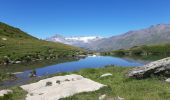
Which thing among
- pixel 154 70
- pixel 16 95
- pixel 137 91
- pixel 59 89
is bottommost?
pixel 16 95

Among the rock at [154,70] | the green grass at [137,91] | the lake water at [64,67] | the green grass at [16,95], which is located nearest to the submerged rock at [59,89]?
the green grass at [16,95]

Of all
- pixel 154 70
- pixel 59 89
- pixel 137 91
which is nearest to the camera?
pixel 137 91

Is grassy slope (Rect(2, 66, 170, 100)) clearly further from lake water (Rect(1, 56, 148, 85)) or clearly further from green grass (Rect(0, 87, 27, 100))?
lake water (Rect(1, 56, 148, 85))

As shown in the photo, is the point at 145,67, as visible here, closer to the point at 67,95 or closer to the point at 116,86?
the point at 116,86

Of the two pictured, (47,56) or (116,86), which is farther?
(47,56)

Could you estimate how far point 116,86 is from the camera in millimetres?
30328

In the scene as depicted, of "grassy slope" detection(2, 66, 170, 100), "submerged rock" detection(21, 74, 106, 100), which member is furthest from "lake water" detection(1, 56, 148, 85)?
"grassy slope" detection(2, 66, 170, 100)

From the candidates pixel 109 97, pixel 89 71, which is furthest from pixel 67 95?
pixel 89 71

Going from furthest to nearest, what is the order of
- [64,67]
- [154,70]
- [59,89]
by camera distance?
[64,67] < [154,70] < [59,89]

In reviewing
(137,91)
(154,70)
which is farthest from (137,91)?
(154,70)

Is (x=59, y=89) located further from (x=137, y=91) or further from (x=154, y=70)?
(x=154, y=70)

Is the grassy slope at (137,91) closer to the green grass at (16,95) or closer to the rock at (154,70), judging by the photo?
the green grass at (16,95)

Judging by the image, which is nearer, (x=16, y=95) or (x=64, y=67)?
(x=16, y=95)

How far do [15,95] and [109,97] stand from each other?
970cm
